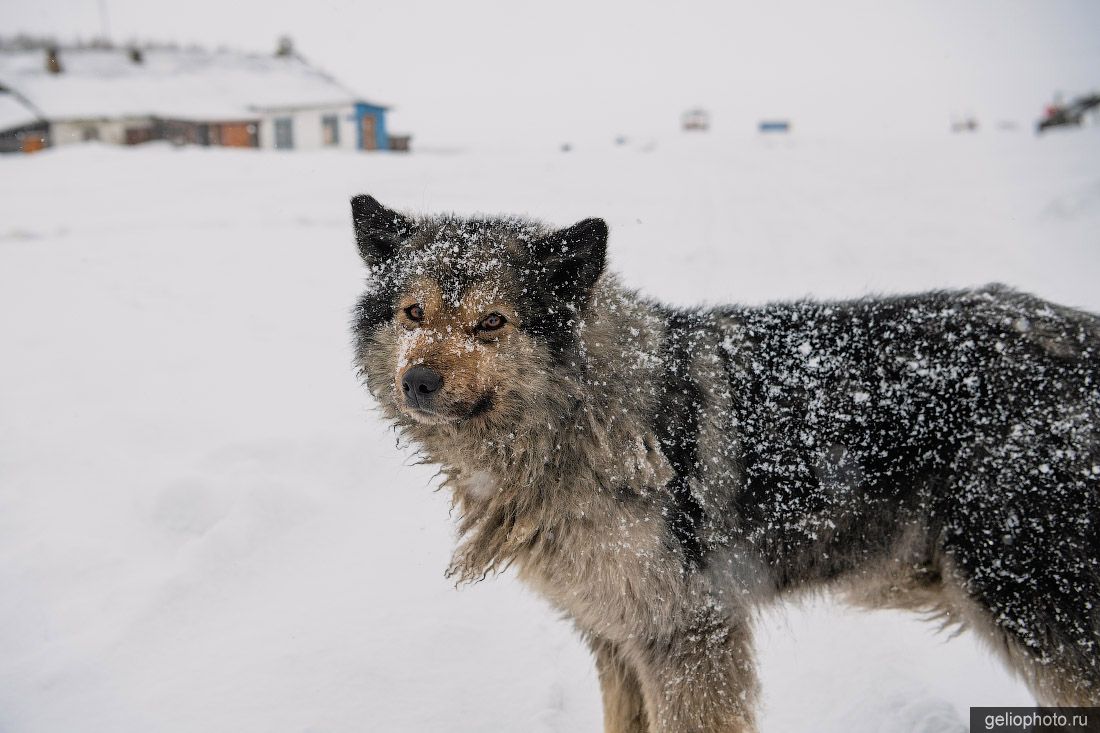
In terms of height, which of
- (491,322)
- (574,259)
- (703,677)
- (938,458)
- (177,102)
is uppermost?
(177,102)

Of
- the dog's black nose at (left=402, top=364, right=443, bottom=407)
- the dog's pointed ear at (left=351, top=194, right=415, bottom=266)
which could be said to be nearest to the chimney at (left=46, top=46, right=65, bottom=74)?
the dog's pointed ear at (left=351, top=194, right=415, bottom=266)

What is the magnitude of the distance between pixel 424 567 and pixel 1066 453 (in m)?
3.14

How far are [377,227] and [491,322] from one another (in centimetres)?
78

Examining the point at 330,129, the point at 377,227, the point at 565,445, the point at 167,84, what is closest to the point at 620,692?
the point at 565,445

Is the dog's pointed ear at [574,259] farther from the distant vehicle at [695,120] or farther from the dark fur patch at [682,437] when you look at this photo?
the distant vehicle at [695,120]

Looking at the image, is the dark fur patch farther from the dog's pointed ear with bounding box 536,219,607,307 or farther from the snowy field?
the snowy field

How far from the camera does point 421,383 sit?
2.26 metres

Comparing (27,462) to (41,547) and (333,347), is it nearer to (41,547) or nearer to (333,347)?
(41,547)

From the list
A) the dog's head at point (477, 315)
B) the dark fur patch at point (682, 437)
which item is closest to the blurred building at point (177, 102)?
the dog's head at point (477, 315)

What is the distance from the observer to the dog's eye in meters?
2.50

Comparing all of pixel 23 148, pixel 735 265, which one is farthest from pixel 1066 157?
pixel 23 148

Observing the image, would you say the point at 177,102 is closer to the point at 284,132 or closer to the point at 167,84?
the point at 167,84

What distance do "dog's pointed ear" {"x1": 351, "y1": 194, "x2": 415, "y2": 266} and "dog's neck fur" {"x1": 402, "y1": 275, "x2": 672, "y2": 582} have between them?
2.57ft

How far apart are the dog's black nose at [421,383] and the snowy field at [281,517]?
3.78 feet
